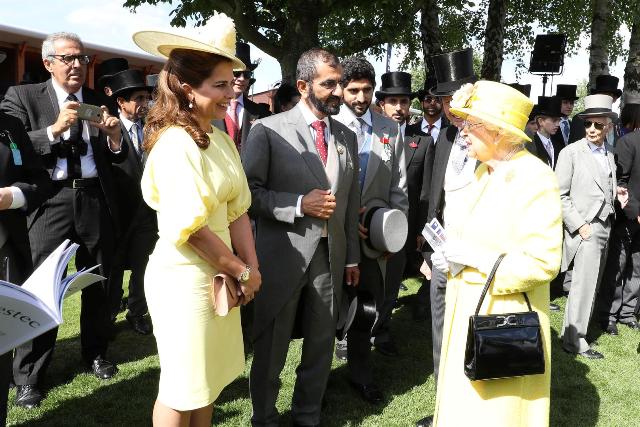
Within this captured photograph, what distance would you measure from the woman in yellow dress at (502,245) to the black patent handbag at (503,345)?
0.29ft

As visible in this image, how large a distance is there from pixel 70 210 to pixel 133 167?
119 centimetres

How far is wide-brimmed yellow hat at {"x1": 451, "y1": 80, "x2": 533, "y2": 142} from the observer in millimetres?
2715

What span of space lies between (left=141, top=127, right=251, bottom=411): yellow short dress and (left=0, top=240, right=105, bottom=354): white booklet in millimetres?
381

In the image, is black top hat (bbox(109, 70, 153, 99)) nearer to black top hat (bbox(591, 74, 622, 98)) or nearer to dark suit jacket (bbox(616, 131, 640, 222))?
dark suit jacket (bbox(616, 131, 640, 222))

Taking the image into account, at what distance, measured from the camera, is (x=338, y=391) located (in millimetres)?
4566

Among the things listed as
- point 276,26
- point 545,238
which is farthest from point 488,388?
point 276,26

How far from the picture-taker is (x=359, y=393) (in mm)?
4504

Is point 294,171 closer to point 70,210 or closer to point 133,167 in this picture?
point 70,210

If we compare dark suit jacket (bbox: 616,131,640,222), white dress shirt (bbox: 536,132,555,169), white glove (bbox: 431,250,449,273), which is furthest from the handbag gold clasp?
white dress shirt (bbox: 536,132,555,169)

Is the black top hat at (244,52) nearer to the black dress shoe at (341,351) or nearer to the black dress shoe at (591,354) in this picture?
the black dress shoe at (341,351)

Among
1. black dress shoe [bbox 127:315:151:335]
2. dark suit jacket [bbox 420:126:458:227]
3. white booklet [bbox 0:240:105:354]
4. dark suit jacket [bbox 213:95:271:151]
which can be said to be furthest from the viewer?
black dress shoe [bbox 127:315:151:335]

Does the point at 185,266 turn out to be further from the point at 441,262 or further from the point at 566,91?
the point at 566,91

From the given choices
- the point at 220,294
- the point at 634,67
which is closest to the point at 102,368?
the point at 220,294

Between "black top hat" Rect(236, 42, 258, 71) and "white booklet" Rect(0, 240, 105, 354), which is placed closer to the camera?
"white booklet" Rect(0, 240, 105, 354)
